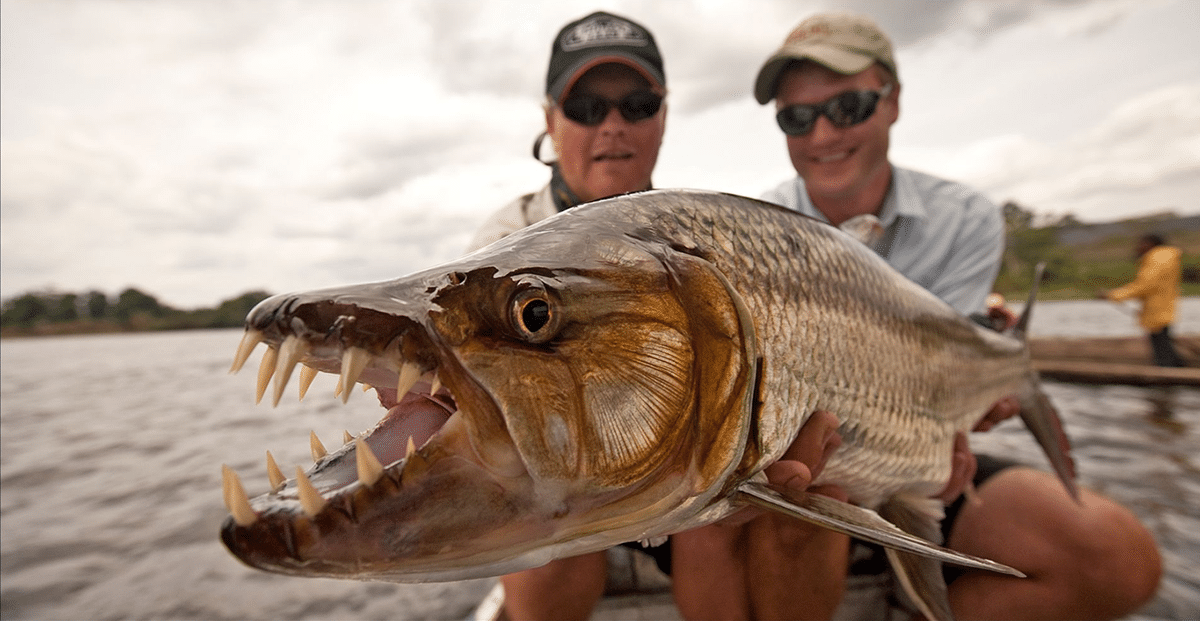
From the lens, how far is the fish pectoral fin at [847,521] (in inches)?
47.2

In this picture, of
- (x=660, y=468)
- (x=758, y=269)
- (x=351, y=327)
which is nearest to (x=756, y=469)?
(x=660, y=468)

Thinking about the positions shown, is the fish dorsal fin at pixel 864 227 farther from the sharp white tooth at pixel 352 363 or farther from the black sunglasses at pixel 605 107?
the sharp white tooth at pixel 352 363

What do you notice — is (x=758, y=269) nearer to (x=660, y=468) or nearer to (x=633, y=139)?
(x=660, y=468)

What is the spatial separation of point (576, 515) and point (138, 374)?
23918 millimetres

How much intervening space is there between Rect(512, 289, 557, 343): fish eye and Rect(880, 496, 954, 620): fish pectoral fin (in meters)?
1.57

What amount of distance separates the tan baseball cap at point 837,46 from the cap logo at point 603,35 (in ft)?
2.75

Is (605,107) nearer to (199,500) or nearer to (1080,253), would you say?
(199,500)

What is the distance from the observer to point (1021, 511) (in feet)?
8.66

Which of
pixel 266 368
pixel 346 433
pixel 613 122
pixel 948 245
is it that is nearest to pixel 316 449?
pixel 346 433

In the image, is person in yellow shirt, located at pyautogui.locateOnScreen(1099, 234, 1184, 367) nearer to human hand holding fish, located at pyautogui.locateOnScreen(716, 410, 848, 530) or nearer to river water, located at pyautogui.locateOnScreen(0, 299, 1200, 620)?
river water, located at pyautogui.locateOnScreen(0, 299, 1200, 620)

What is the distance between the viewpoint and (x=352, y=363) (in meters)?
0.93

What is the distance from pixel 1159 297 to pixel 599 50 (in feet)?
35.5

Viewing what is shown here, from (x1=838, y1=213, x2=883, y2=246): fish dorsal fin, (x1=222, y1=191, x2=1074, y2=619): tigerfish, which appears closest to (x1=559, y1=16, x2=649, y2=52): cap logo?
(x1=838, y1=213, x2=883, y2=246): fish dorsal fin

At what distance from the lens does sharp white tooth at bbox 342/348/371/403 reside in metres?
0.92
